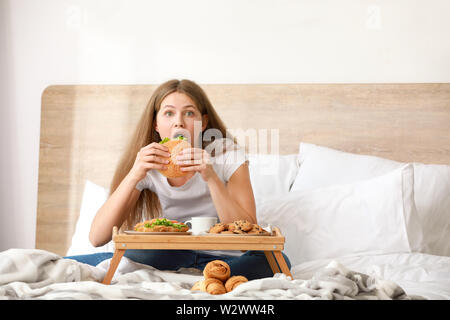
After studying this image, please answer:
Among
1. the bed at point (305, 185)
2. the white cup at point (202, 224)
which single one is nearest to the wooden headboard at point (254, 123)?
the bed at point (305, 185)

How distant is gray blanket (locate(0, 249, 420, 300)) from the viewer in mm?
821

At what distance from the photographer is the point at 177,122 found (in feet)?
4.98

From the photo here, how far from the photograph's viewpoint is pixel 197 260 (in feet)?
4.23

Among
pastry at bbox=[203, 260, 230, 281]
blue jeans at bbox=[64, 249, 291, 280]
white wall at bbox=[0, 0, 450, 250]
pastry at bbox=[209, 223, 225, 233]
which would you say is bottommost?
blue jeans at bbox=[64, 249, 291, 280]

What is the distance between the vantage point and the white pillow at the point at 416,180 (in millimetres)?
1549

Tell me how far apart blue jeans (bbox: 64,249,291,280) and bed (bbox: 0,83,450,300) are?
0.09 ft

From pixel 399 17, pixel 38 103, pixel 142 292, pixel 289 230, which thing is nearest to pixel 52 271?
pixel 142 292

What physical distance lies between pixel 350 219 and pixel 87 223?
948 millimetres

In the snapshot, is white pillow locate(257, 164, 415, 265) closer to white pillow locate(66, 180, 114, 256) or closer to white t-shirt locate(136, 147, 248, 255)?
white t-shirt locate(136, 147, 248, 255)

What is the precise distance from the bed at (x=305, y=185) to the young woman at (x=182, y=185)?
0.39ft

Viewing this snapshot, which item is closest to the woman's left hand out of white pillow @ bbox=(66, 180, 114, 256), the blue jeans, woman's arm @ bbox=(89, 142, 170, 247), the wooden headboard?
woman's arm @ bbox=(89, 142, 170, 247)

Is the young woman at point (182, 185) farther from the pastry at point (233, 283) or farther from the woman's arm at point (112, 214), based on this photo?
the pastry at point (233, 283)

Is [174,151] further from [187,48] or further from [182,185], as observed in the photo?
Answer: [187,48]

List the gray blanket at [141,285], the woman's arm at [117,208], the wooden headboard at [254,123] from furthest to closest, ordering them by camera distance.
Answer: the wooden headboard at [254,123], the woman's arm at [117,208], the gray blanket at [141,285]
